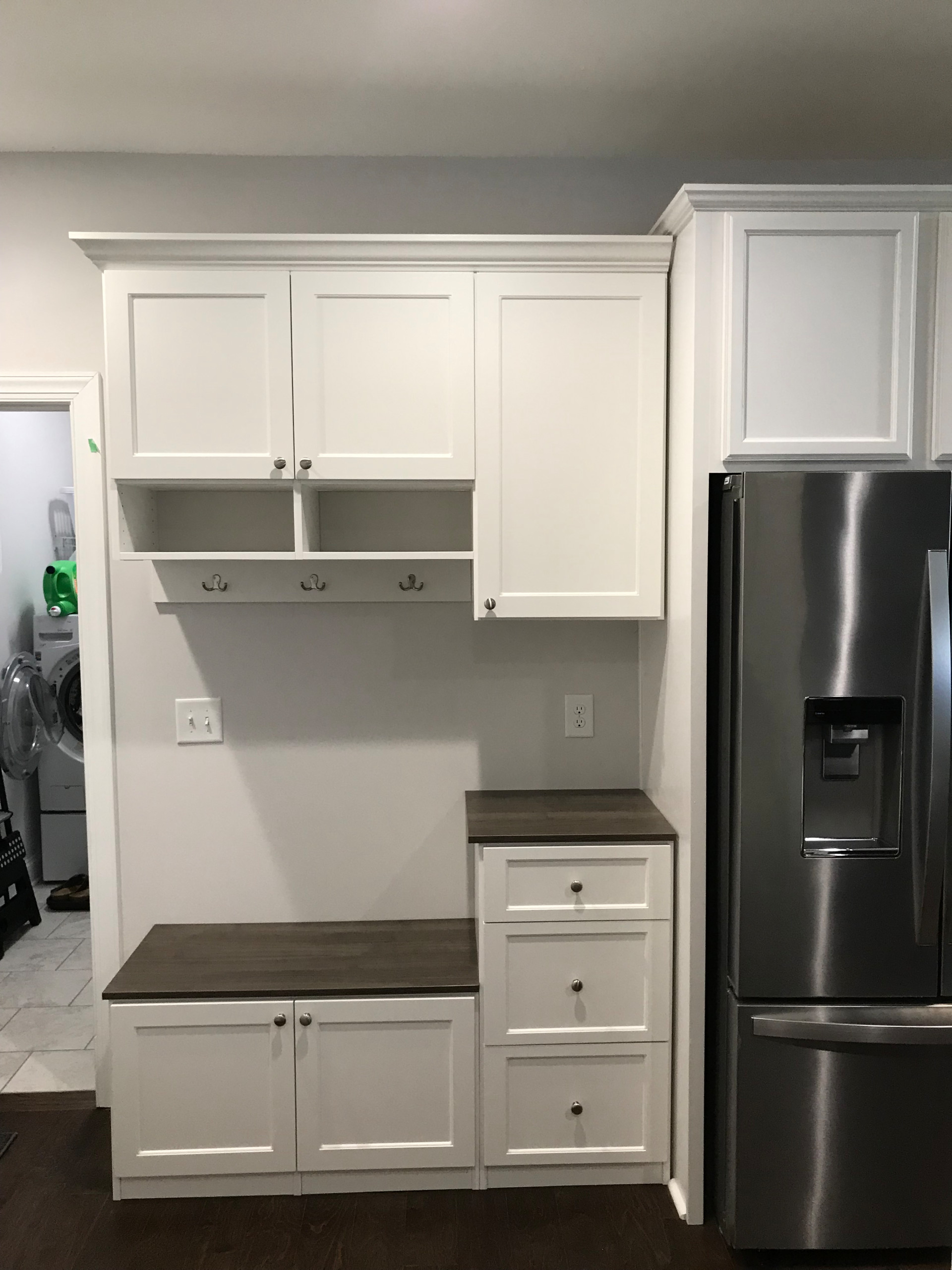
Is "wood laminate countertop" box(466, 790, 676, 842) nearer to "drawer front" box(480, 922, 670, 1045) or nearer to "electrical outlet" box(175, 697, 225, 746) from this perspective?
"drawer front" box(480, 922, 670, 1045)

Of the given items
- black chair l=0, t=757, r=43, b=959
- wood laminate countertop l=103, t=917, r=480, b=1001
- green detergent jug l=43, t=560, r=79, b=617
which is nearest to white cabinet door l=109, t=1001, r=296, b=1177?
wood laminate countertop l=103, t=917, r=480, b=1001

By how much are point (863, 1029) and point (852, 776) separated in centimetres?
55

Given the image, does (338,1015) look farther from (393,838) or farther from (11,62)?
(11,62)

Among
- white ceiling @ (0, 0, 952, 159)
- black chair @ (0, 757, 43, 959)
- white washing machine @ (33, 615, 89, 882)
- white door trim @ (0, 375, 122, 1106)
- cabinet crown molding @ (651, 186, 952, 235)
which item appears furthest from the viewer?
white washing machine @ (33, 615, 89, 882)

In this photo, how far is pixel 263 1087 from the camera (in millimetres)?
2270

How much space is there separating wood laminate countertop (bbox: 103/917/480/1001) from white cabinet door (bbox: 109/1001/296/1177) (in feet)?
0.16

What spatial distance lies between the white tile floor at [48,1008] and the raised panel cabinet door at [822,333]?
2739 millimetres

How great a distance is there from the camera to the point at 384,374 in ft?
7.41

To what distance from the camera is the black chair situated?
3938 millimetres

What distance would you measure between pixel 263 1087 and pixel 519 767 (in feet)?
3.49

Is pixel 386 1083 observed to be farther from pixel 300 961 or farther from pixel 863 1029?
pixel 863 1029


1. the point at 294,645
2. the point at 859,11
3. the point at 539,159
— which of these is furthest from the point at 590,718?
the point at 859,11

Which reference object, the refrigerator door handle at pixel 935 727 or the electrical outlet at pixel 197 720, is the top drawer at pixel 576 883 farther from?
the electrical outlet at pixel 197 720

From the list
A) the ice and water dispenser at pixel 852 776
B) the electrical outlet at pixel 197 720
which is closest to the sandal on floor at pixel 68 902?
the electrical outlet at pixel 197 720
